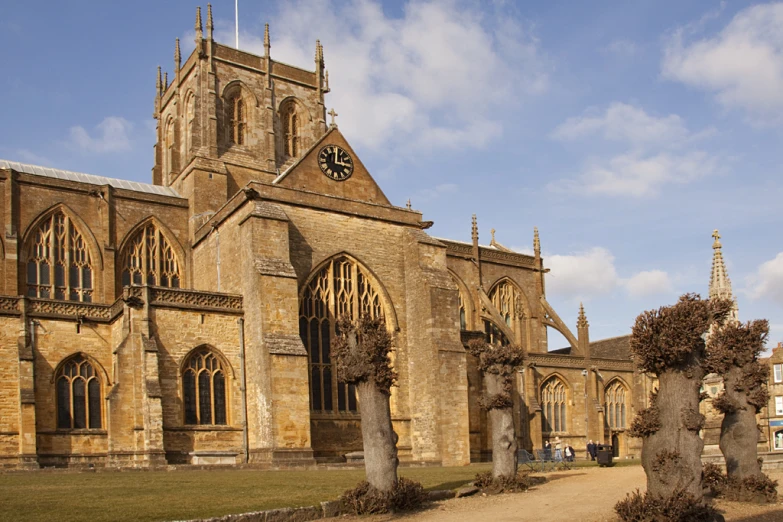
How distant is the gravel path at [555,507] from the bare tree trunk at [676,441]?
131cm

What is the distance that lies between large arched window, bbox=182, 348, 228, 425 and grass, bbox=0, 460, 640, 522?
5.66 meters

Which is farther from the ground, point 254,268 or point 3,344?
point 254,268

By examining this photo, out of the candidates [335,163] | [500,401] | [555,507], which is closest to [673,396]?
[555,507]

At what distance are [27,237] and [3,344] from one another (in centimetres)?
699

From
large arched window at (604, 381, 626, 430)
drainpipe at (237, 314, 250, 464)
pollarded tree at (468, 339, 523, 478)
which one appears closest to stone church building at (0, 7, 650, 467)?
drainpipe at (237, 314, 250, 464)

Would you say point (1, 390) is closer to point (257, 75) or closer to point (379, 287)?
point (379, 287)

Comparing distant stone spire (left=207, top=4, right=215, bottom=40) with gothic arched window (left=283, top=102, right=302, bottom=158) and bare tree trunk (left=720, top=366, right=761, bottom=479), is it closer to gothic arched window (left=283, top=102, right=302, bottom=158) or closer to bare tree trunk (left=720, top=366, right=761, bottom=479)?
gothic arched window (left=283, top=102, right=302, bottom=158)

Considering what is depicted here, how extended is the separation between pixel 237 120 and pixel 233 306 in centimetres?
1567

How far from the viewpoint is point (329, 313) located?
34.2 meters

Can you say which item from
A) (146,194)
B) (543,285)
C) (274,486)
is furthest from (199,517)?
(543,285)

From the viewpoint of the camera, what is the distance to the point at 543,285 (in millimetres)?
51375

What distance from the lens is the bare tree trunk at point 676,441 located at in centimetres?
1434

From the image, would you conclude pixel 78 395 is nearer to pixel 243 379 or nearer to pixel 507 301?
pixel 243 379

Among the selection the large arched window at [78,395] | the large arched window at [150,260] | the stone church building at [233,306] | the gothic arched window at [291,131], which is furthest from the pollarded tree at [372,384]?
the gothic arched window at [291,131]
